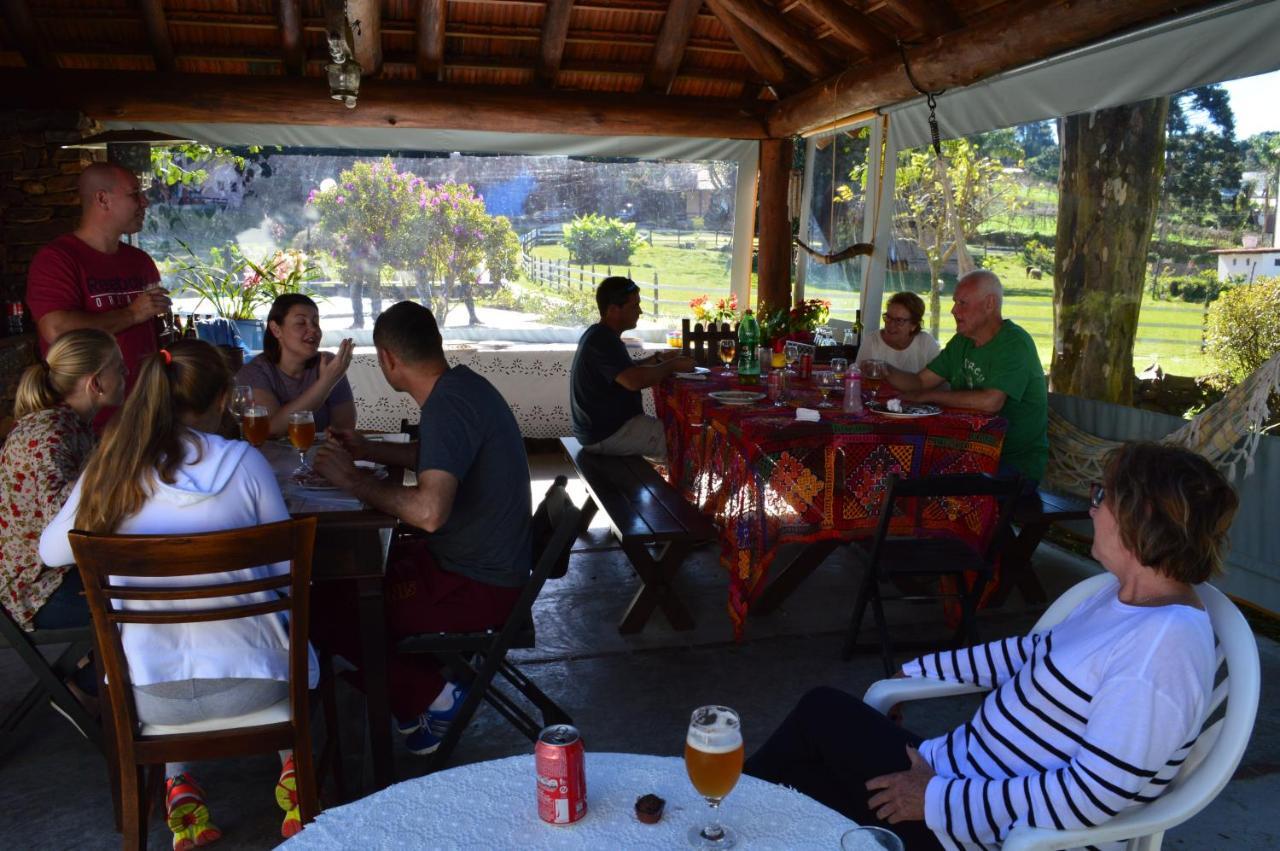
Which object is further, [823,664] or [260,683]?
[823,664]

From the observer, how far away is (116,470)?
2127 mm

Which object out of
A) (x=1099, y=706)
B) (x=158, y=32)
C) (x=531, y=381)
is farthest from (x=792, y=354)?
(x=158, y=32)

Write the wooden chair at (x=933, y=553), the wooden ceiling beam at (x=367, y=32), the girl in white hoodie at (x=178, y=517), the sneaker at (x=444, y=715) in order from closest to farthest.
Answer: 1. the girl in white hoodie at (x=178, y=517)
2. the sneaker at (x=444, y=715)
3. the wooden chair at (x=933, y=553)
4. the wooden ceiling beam at (x=367, y=32)

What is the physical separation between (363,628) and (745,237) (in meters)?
6.68

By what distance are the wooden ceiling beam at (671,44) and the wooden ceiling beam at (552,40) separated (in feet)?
2.35

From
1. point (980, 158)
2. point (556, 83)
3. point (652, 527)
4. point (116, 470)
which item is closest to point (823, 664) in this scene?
point (652, 527)

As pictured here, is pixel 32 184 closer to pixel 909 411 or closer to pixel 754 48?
pixel 754 48

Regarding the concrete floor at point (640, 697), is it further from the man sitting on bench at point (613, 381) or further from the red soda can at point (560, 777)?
the red soda can at point (560, 777)

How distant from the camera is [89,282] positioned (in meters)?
3.85

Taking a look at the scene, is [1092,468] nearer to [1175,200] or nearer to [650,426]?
[1175,200]

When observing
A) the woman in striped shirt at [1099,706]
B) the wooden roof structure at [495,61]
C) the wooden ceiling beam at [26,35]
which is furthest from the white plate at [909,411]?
the wooden ceiling beam at [26,35]

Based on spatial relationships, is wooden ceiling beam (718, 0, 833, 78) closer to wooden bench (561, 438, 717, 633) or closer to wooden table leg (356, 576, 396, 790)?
wooden bench (561, 438, 717, 633)

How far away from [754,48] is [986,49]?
2.54 m

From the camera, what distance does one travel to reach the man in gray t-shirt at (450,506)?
8.63ft
